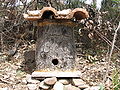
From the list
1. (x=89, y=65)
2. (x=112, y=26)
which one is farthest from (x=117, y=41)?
(x=89, y=65)

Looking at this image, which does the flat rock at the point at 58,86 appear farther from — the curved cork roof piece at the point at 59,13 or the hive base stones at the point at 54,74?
the curved cork roof piece at the point at 59,13

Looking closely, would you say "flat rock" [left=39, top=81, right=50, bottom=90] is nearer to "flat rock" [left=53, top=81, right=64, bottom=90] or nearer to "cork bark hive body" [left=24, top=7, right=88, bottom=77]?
"flat rock" [left=53, top=81, right=64, bottom=90]

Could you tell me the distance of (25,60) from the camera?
13.8 feet

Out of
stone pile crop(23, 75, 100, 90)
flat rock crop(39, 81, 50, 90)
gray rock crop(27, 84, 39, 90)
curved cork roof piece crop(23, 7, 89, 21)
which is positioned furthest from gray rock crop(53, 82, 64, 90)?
curved cork roof piece crop(23, 7, 89, 21)

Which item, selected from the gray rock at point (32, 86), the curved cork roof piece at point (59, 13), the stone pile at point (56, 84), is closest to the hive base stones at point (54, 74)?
the stone pile at point (56, 84)

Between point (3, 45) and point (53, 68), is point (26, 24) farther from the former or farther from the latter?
point (53, 68)

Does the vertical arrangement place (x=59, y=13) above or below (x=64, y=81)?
above

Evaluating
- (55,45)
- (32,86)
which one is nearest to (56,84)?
(32,86)

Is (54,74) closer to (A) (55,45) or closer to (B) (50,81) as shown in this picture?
(B) (50,81)

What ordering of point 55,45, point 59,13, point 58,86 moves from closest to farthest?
point 58,86 → point 59,13 → point 55,45

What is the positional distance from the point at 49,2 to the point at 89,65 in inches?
64.7

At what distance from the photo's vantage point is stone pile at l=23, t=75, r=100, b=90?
2963mm

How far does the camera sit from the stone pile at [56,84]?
296cm

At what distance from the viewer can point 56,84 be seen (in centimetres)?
300
